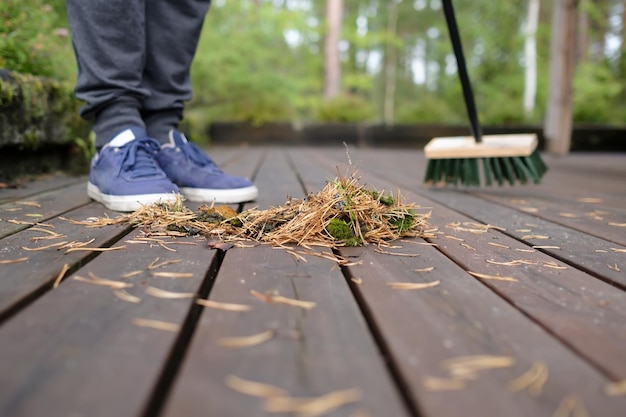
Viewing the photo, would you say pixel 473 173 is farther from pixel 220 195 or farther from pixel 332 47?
pixel 332 47

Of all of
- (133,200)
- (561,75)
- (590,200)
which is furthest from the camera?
(561,75)

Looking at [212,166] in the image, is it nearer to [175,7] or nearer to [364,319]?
[175,7]

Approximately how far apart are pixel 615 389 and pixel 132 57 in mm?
1438

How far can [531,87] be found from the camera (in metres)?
11.7

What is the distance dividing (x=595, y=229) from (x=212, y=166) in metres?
1.14

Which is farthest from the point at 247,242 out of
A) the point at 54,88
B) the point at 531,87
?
the point at 531,87

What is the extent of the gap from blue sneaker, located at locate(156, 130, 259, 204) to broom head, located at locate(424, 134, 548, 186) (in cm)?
88

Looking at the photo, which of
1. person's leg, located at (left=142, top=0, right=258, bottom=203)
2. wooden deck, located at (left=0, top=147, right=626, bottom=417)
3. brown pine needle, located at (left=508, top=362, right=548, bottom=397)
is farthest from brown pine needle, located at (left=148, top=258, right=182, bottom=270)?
person's leg, located at (left=142, top=0, right=258, bottom=203)

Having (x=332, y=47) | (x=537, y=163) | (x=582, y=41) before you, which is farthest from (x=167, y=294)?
(x=582, y=41)

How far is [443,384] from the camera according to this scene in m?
0.47

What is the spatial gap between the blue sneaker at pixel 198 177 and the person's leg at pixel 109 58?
151 millimetres

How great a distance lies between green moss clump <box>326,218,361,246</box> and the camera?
1.03 m

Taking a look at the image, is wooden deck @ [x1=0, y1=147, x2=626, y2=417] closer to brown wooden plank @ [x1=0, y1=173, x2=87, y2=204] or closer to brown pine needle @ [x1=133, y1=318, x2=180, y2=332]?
brown pine needle @ [x1=133, y1=318, x2=180, y2=332]

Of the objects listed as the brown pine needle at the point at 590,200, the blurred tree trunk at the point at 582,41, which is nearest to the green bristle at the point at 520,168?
the brown pine needle at the point at 590,200
